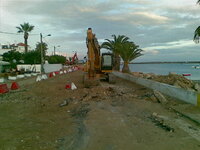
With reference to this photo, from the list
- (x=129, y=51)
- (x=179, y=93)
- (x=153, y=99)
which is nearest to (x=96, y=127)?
(x=153, y=99)

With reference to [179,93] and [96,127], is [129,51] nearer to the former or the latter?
[179,93]

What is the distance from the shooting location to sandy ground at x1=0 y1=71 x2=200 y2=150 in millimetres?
5812

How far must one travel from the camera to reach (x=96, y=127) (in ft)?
24.0

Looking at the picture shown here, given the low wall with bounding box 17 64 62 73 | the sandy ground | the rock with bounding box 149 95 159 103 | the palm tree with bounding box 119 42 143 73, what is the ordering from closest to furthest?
the sandy ground, the rock with bounding box 149 95 159 103, the palm tree with bounding box 119 42 143 73, the low wall with bounding box 17 64 62 73

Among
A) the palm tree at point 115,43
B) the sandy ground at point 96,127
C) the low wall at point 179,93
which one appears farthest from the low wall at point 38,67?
the sandy ground at point 96,127

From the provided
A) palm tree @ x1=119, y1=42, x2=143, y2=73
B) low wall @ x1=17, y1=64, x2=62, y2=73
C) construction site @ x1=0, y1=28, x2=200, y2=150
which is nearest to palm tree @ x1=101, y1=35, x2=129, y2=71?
palm tree @ x1=119, y1=42, x2=143, y2=73

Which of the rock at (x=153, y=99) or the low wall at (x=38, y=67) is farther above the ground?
the low wall at (x=38, y=67)

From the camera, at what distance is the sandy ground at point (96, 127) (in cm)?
581

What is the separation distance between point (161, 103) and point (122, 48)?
26218mm

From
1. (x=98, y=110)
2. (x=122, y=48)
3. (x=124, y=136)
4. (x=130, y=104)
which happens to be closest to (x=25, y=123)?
(x=98, y=110)

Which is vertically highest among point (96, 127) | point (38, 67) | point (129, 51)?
point (129, 51)

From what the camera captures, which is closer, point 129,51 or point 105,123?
point 105,123

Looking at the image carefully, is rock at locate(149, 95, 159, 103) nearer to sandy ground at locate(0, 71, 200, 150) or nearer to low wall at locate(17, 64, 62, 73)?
sandy ground at locate(0, 71, 200, 150)

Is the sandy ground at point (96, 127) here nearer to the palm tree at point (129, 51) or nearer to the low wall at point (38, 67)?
the palm tree at point (129, 51)
